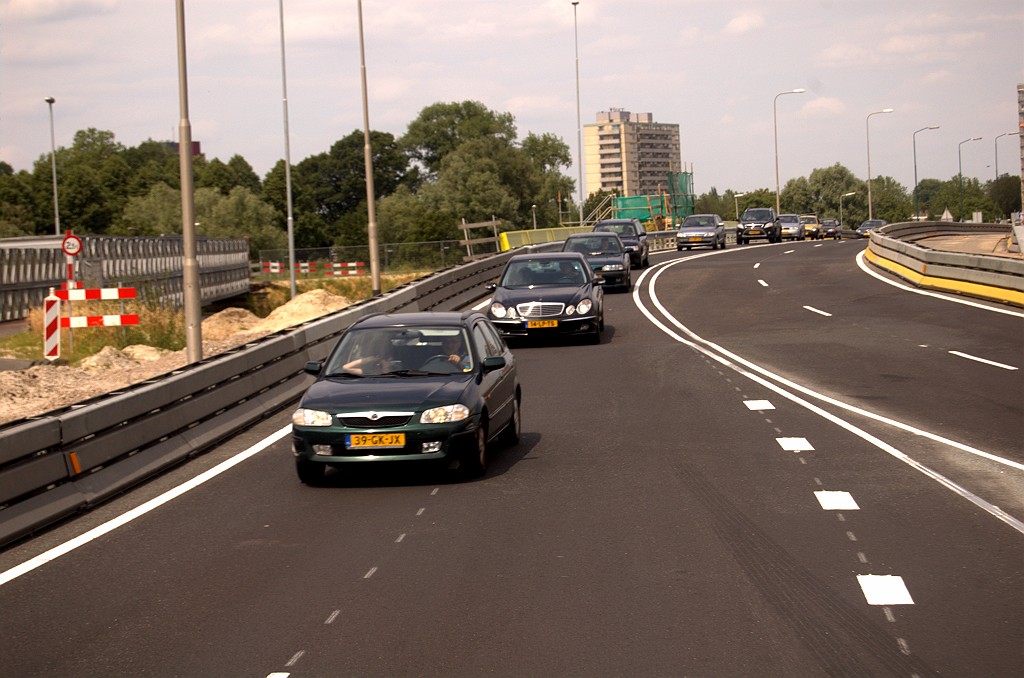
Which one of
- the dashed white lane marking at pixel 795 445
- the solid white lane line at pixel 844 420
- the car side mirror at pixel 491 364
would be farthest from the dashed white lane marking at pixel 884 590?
the car side mirror at pixel 491 364

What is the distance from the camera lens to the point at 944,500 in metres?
9.47

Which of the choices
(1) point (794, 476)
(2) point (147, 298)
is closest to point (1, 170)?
(2) point (147, 298)

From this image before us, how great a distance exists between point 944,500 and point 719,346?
499 inches

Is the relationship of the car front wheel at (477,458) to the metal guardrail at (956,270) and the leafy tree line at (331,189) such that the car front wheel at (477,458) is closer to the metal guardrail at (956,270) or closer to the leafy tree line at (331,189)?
the metal guardrail at (956,270)

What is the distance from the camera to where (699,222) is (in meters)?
59.8

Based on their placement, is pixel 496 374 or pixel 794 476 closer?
pixel 794 476

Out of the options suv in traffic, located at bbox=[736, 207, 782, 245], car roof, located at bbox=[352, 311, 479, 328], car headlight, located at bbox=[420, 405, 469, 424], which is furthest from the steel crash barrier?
suv in traffic, located at bbox=[736, 207, 782, 245]

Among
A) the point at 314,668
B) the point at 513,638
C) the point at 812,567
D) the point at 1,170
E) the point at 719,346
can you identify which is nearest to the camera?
the point at 314,668

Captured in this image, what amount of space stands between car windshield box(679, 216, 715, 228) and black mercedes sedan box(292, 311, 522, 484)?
4782 cm

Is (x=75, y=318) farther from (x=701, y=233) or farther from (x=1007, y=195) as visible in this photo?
(x=1007, y=195)

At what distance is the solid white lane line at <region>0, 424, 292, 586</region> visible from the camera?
8203 mm

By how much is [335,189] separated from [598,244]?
114 meters

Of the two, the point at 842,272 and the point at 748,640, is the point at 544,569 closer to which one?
the point at 748,640

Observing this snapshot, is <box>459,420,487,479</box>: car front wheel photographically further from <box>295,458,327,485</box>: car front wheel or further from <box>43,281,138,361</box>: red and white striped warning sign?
<box>43,281,138,361</box>: red and white striped warning sign
